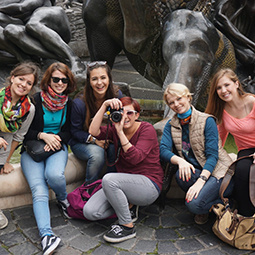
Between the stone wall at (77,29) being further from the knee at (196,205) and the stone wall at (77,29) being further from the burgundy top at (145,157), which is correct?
the knee at (196,205)

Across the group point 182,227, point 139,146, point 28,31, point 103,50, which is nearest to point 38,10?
point 28,31

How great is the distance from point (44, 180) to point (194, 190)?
46.8 inches

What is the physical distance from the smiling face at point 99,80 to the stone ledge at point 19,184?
71cm

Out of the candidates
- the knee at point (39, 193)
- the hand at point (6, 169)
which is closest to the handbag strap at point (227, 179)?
the knee at point (39, 193)

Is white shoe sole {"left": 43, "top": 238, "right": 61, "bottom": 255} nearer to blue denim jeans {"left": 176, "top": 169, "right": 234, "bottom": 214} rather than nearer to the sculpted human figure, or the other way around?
blue denim jeans {"left": 176, "top": 169, "right": 234, "bottom": 214}

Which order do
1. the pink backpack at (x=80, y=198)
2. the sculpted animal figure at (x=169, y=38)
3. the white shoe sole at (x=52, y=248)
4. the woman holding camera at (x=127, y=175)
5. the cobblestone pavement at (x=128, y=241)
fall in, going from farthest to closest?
the sculpted animal figure at (x=169, y=38)
the pink backpack at (x=80, y=198)
the woman holding camera at (x=127, y=175)
the cobblestone pavement at (x=128, y=241)
the white shoe sole at (x=52, y=248)

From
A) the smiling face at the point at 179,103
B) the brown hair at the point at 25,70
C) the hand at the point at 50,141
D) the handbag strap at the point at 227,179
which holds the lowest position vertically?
the handbag strap at the point at 227,179

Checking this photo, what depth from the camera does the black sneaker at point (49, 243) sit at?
2479 millimetres

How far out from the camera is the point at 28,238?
270cm

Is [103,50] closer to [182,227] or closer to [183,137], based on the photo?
[183,137]

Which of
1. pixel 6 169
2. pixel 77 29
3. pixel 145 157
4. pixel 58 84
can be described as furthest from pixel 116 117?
pixel 77 29

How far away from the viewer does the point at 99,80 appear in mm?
3010

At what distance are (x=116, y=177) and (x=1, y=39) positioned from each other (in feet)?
13.4

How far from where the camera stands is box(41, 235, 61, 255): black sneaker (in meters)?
2.48
